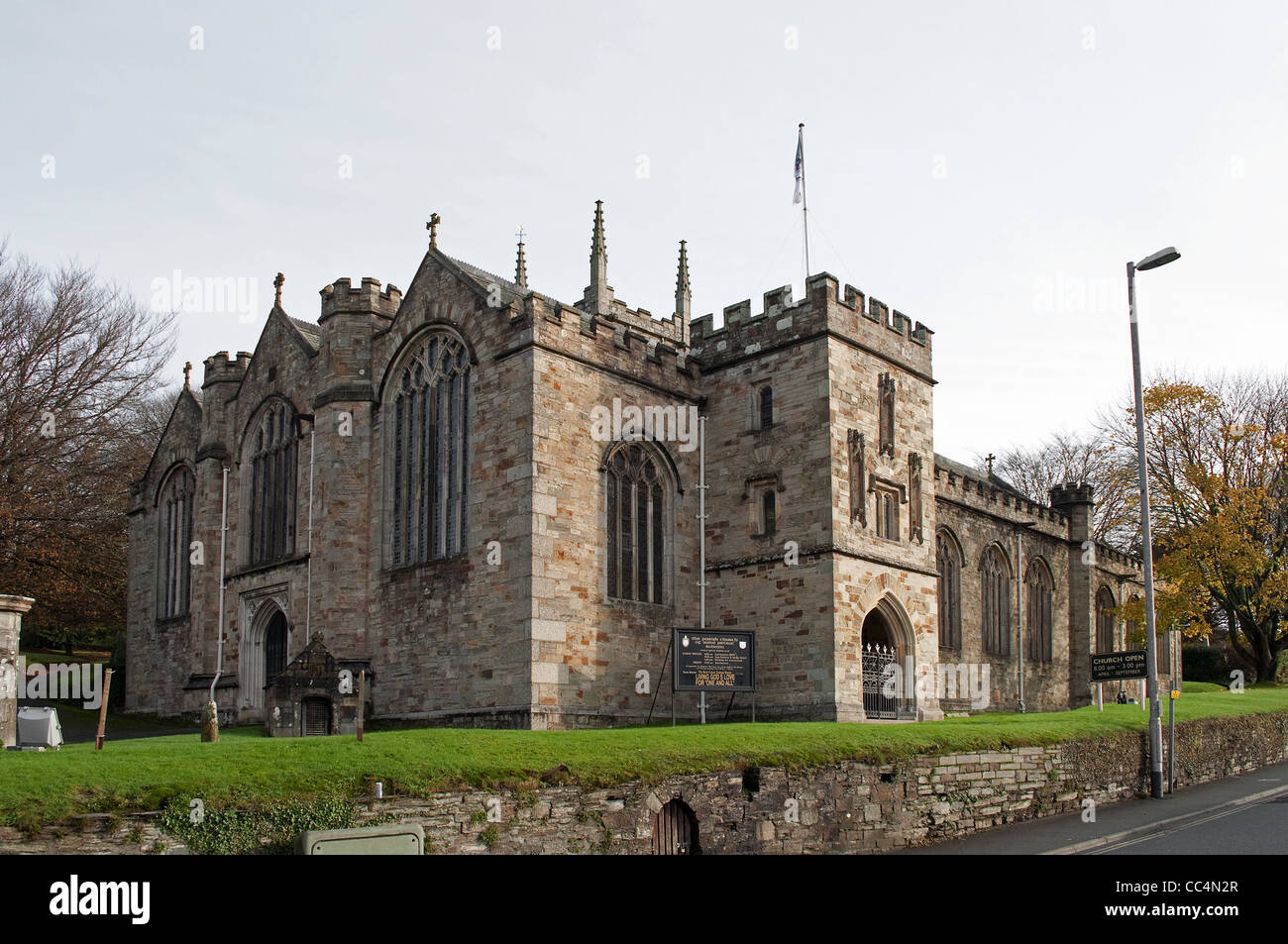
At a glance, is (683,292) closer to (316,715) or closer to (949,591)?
(949,591)

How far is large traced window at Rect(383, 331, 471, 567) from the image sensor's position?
25.5m

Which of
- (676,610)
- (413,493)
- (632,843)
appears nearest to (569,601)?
(676,610)

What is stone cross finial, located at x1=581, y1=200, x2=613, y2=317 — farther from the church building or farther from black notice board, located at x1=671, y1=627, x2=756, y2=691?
black notice board, located at x1=671, y1=627, x2=756, y2=691

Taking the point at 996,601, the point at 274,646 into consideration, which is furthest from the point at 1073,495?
the point at 274,646

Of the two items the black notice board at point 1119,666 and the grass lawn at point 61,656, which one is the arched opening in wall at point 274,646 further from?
the black notice board at point 1119,666

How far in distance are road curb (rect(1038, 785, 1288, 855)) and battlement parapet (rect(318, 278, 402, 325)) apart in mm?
18905

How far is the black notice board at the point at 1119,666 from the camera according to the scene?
73.0 ft

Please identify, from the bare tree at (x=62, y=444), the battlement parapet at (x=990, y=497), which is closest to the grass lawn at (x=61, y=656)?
the bare tree at (x=62, y=444)

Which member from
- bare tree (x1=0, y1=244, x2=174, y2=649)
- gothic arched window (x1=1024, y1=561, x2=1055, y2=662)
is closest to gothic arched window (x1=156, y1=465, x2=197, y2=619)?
bare tree (x1=0, y1=244, x2=174, y2=649)

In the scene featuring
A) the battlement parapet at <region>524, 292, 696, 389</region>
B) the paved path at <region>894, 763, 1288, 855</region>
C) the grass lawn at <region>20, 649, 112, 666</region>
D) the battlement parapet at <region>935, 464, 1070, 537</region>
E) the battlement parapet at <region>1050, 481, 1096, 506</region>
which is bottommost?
the paved path at <region>894, 763, 1288, 855</region>

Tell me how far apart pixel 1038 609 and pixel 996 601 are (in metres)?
2.97

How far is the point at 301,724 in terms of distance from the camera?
82.1ft
